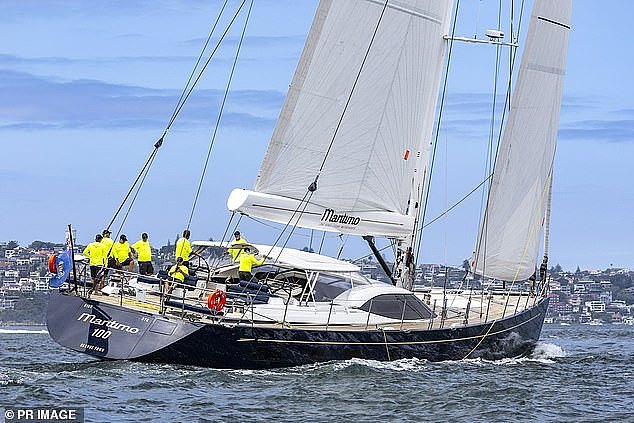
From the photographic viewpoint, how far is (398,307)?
24.0m

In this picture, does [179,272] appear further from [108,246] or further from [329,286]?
[329,286]

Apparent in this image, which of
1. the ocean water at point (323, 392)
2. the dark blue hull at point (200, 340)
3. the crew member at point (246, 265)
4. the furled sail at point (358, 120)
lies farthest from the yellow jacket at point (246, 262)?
the ocean water at point (323, 392)

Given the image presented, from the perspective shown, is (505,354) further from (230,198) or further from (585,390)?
(230,198)

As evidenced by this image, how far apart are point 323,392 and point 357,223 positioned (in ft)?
22.4

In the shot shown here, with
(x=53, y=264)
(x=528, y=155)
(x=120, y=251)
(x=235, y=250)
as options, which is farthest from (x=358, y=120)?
(x=53, y=264)

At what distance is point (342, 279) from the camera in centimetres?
2453

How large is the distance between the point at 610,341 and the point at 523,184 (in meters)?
14.6

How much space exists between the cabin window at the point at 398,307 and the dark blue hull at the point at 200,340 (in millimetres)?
696

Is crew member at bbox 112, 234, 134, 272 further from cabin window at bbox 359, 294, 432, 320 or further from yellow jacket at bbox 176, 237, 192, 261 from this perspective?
cabin window at bbox 359, 294, 432, 320

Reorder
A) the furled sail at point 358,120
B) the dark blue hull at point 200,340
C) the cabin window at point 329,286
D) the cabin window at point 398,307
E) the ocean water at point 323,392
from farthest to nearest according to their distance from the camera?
the furled sail at point 358,120, the cabin window at point 329,286, the cabin window at point 398,307, the dark blue hull at point 200,340, the ocean water at point 323,392

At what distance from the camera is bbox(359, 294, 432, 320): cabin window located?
2352 cm

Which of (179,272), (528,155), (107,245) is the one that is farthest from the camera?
(528,155)

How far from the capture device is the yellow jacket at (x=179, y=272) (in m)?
23.1

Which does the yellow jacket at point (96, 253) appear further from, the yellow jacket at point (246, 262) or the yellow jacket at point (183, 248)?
the yellow jacket at point (246, 262)
